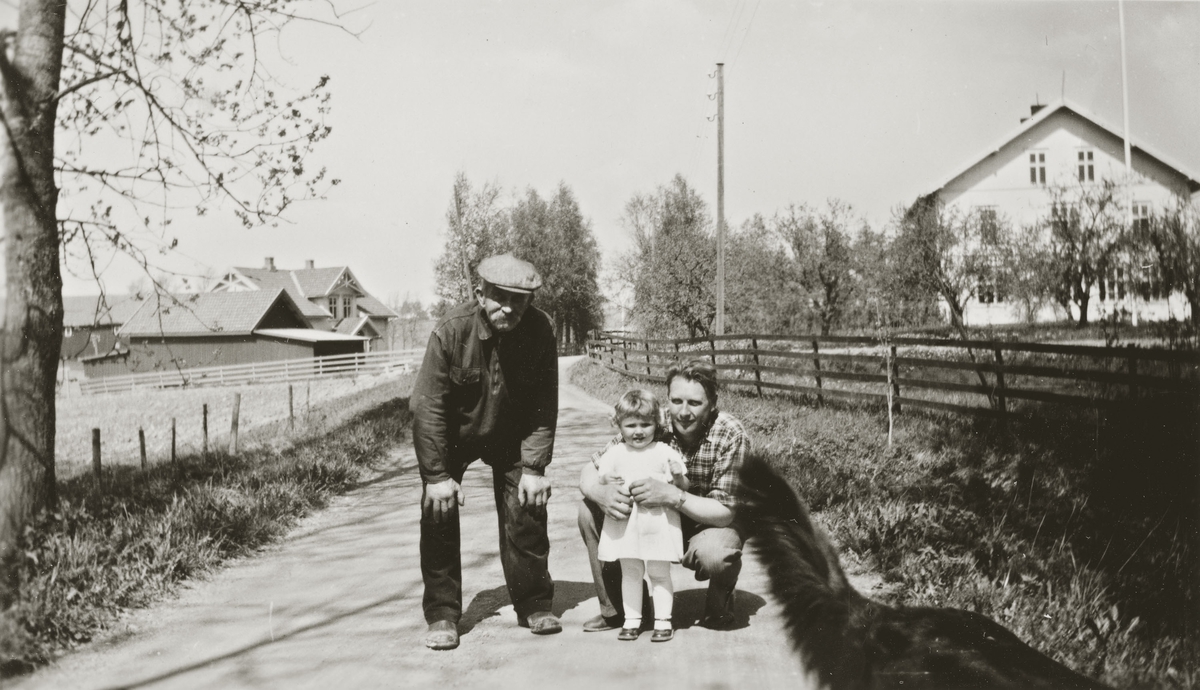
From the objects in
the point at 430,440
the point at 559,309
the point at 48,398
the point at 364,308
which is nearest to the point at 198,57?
the point at 48,398

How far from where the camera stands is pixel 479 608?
4734 millimetres

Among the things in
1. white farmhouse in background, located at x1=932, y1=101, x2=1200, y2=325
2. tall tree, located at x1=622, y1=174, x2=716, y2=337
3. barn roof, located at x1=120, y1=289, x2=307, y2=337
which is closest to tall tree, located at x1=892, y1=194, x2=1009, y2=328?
white farmhouse in background, located at x1=932, y1=101, x2=1200, y2=325

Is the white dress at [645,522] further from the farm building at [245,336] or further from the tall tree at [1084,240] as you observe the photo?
the farm building at [245,336]

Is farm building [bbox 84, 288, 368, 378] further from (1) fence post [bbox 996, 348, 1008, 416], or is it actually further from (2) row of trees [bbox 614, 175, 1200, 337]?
(1) fence post [bbox 996, 348, 1008, 416]

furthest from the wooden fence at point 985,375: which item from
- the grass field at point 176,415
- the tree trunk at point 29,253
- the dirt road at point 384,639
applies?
the grass field at point 176,415

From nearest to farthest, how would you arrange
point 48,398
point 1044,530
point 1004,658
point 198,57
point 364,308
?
1. point 1004,658
2. point 1044,530
3. point 48,398
4. point 198,57
5. point 364,308

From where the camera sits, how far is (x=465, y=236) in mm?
43344

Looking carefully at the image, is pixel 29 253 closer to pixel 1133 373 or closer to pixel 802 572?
pixel 802 572

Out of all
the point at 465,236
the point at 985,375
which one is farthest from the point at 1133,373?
the point at 465,236

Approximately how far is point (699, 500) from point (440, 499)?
1.18m

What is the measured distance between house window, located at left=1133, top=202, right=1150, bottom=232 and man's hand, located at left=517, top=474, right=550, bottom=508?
671cm

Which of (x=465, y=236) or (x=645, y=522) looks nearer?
(x=645, y=522)

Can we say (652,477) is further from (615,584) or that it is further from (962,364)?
(962,364)

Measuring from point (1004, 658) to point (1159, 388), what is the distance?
5206 mm
